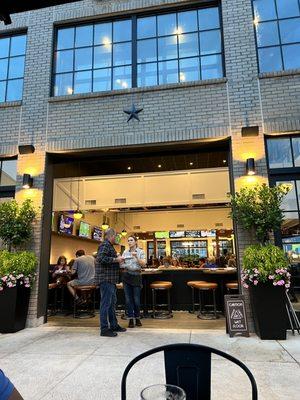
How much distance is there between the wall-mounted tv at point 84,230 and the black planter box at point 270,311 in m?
8.26

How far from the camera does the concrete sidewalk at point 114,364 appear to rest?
321 cm

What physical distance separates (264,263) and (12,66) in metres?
7.18

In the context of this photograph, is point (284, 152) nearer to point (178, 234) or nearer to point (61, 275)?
→ point (61, 275)

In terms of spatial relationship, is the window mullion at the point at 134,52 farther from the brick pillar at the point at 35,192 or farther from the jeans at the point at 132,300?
the jeans at the point at 132,300

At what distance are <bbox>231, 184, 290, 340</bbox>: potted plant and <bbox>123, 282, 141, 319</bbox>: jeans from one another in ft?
6.99

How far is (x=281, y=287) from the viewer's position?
17.0ft

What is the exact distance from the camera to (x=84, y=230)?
41.7 feet

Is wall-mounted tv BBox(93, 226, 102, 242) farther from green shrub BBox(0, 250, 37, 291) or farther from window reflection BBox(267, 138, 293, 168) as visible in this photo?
window reflection BBox(267, 138, 293, 168)

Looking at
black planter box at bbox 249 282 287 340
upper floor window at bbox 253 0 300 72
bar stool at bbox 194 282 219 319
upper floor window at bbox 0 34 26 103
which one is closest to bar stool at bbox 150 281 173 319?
bar stool at bbox 194 282 219 319

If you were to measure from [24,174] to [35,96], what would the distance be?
186 centimetres

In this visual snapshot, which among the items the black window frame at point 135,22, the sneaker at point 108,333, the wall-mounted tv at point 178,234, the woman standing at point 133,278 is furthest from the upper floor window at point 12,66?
the wall-mounted tv at point 178,234

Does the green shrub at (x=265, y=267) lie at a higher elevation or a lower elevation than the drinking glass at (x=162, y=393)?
higher

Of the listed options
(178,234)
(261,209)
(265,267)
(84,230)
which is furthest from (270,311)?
(178,234)

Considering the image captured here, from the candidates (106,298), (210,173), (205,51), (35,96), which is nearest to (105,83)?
(35,96)
